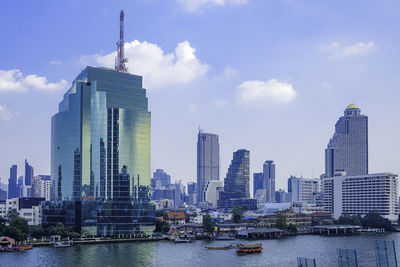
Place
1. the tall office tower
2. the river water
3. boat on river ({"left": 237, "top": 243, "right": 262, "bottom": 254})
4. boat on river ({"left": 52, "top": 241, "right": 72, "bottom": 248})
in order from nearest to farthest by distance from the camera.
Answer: the river water
boat on river ({"left": 237, "top": 243, "right": 262, "bottom": 254})
boat on river ({"left": 52, "top": 241, "right": 72, "bottom": 248})
the tall office tower

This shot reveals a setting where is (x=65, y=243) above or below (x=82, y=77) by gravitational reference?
below

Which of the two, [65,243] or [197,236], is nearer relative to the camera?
[65,243]

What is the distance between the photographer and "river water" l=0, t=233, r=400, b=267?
94.2 metres

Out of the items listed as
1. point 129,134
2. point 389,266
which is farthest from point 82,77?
point 389,266

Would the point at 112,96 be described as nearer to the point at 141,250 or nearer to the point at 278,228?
the point at 141,250

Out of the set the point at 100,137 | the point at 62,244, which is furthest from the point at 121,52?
the point at 62,244

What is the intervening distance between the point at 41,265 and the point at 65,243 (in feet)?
128

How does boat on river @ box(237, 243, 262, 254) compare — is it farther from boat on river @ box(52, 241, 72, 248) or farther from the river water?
boat on river @ box(52, 241, 72, 248)

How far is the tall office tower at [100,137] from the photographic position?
151625mm

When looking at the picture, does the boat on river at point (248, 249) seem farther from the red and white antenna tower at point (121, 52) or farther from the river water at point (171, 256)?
the red and white antenna tower at point (121, 52)

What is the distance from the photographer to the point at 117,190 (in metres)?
152

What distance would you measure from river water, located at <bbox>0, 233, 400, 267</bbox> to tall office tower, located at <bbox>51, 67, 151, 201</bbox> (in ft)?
87.0

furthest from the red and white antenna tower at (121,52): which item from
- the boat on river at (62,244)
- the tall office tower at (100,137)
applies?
the boat on river at (62,244)

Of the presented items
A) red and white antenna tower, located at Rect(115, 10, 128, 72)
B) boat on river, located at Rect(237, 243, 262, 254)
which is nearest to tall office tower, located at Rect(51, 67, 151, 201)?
red and white antenna tower, located at Rect(115, 10, 128, 72)
